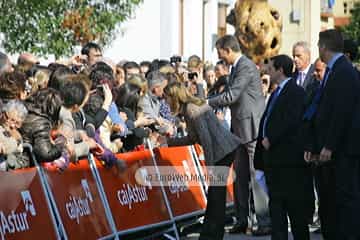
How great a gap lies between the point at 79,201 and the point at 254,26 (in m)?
14.5

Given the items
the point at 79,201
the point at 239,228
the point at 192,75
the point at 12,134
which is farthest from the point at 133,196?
the point at 192,75

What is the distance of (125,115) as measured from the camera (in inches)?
526

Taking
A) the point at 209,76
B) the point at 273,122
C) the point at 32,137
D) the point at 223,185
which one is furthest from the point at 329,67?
the point at 209,76

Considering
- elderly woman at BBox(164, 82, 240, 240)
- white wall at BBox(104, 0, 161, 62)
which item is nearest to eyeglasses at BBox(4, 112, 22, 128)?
elderly woman at BBox(164, 82, 240, 240)

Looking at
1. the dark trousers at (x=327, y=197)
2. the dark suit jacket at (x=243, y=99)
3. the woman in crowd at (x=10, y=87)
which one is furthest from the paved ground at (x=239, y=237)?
the woman in crowd at (x=10, y=87)

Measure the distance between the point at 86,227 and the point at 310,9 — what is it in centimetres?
4070

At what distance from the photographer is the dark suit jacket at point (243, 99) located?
44.8ft

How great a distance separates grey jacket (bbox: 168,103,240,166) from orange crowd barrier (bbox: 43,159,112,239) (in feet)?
4.52

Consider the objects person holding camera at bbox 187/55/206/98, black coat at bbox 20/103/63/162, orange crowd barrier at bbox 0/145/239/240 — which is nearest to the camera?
orange crowd barrier at bbox 0/145/239/240

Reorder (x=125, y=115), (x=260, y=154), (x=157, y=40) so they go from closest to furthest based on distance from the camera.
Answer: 1. (x=260, y=154)
2. (x=125, y=115)
3. (x=157, y=40)

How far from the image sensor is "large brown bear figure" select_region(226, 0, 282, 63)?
24.9m

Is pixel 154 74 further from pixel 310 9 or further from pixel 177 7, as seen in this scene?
pixel 310 9

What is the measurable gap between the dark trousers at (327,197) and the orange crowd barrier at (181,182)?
249 cm

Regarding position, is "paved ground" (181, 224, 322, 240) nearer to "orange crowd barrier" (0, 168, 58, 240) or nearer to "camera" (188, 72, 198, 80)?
"orange crowd barrier" (0, 168, 58, 240)
